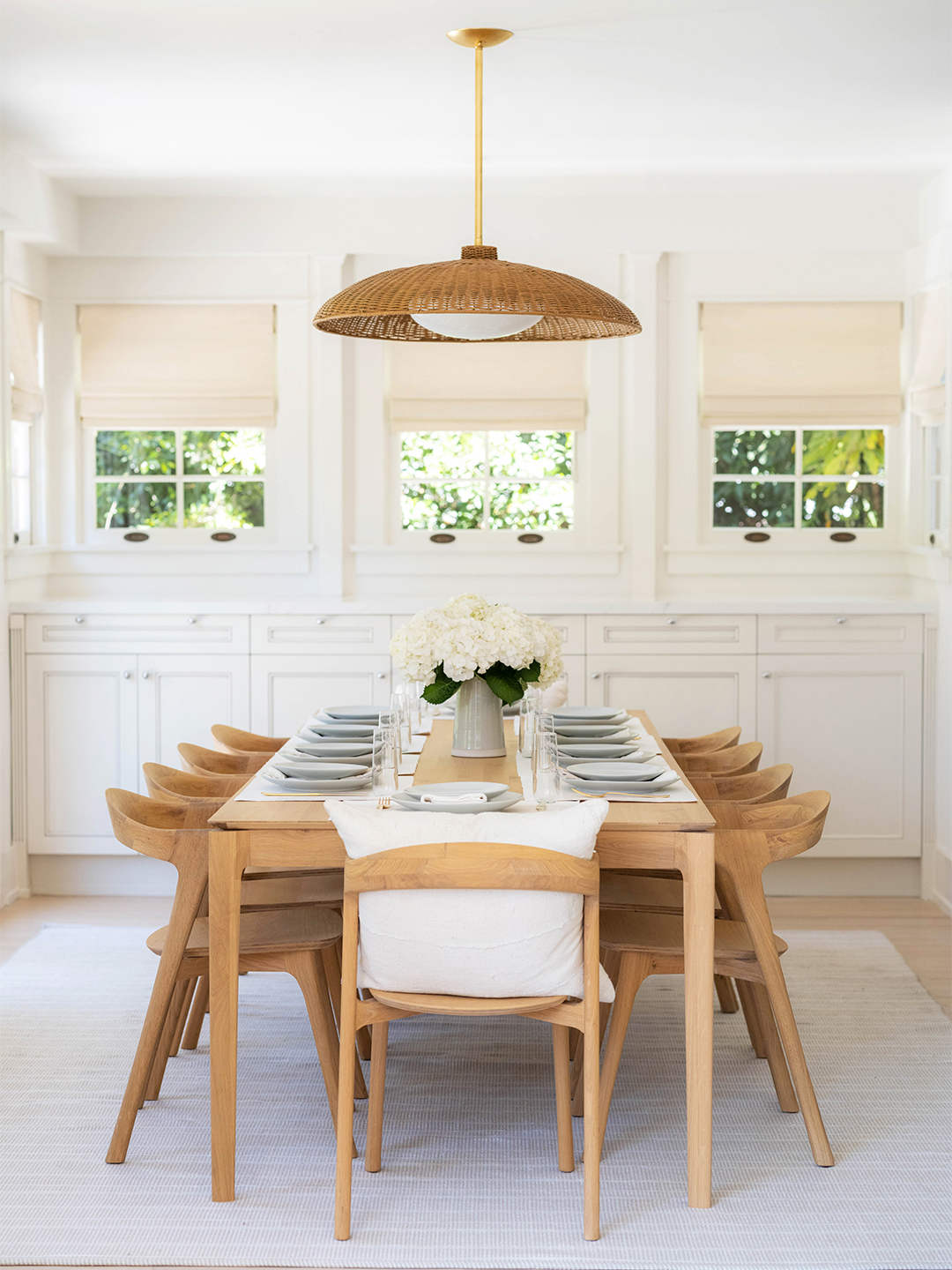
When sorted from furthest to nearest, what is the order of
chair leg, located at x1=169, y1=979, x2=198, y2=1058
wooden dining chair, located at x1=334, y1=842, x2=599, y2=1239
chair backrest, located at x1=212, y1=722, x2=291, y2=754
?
chair backrest, located at x1=212, y1=722, x2=291, y2=754
chair leg, located at x1=169, y1=979, x2=198, y2=1058
wooden dining chair, located at x1=334, y1=842, x2=599, y2=1239

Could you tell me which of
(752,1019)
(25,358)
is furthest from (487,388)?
(752,1019)

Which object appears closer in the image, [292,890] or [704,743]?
[292,890]

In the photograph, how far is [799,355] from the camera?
5.39 meters

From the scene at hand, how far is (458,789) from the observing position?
9.45ft

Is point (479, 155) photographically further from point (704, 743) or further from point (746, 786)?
point (704, 743)

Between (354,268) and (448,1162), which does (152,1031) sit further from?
(354,268)

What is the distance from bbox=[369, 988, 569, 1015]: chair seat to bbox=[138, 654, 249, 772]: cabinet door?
273 cm

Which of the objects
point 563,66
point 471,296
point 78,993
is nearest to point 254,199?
point 563,66

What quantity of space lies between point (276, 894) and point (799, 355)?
11.3 feet

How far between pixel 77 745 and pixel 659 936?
3039mm

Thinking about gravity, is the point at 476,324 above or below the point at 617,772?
above

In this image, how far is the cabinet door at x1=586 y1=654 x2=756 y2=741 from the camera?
5.10 metres

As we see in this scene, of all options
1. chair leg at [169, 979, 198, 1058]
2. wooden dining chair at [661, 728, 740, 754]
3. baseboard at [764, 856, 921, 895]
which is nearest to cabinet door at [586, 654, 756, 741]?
baseboard at [764, 856, 921, 895]

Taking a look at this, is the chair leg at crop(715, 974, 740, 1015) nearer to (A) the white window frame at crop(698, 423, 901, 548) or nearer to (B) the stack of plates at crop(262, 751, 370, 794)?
(B) the stack of plates at crop(262, 751, 370, 794)
